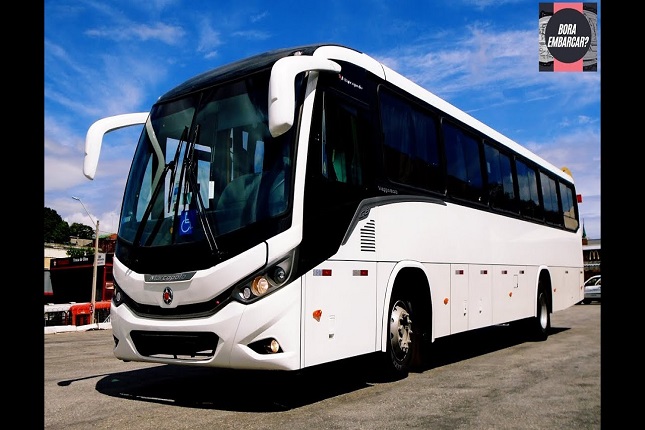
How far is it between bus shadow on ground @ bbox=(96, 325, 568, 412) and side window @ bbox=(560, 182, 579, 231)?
697 centimetres

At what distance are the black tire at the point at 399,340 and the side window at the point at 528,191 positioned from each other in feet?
18.1

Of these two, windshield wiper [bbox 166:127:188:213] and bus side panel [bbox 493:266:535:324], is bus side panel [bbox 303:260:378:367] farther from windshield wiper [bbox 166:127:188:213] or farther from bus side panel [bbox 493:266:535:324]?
bus side panel [bbox 493:266:535:324]

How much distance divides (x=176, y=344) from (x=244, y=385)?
1693 mm

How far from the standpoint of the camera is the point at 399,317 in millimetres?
7453

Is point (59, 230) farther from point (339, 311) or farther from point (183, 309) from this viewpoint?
point (339, 311)

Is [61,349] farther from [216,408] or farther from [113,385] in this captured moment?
[216,408]

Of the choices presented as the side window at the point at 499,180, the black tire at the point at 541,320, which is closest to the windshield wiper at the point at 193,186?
the side window at the point at 499,180

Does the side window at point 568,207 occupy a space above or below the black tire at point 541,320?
above

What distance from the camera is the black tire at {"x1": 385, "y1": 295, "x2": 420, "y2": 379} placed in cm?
730

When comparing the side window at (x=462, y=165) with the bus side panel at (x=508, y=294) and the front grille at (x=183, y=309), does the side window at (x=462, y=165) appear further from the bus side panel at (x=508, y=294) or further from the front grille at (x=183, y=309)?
the front grille at (x=183, y=309)

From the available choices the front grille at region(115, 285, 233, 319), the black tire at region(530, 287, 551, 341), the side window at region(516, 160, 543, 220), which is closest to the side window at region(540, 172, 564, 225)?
the side window at region(516, 160, 543, 220)

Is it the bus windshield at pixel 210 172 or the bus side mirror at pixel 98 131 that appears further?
the bus side mirror at pixel 98 131

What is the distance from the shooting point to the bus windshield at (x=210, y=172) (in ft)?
19.0
